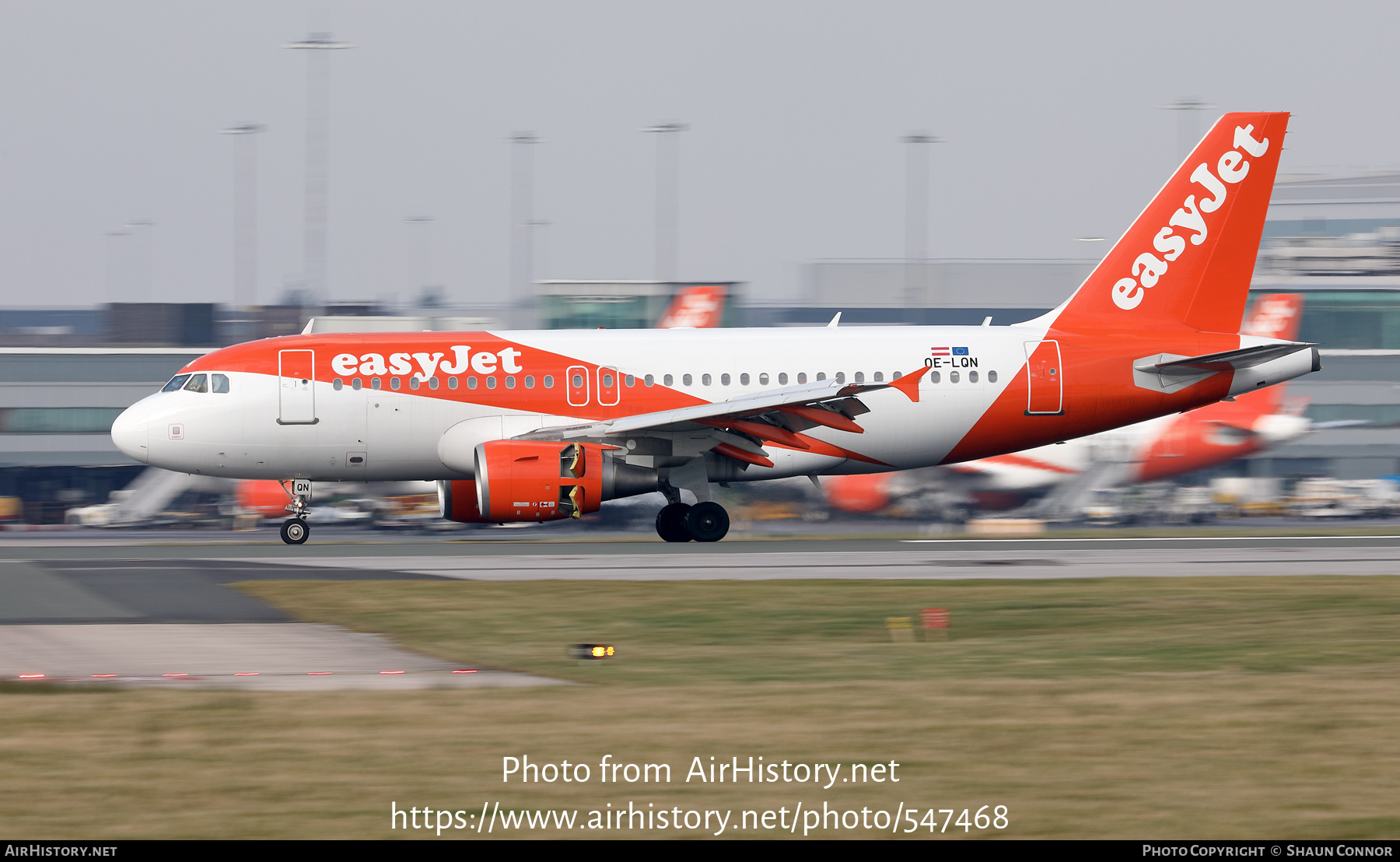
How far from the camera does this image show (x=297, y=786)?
8.23 metres

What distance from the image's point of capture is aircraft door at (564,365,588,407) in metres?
26.8

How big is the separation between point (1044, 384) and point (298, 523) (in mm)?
13994

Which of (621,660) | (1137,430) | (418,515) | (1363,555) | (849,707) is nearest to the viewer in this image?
(849,707)

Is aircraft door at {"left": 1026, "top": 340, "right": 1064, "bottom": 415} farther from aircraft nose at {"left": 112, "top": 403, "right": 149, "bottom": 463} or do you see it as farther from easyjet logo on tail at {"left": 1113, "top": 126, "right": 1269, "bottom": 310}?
aircraft nose at {"left": 112, "top": 403, "right": 149, "bottom": 463}

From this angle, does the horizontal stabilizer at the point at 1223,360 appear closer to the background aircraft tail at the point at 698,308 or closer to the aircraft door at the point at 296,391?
the aircraft door at the point at 296,391

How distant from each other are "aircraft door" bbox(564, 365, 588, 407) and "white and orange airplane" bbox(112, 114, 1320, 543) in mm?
28

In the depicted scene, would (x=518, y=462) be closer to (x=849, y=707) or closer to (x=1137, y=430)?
(x=849, y=707)

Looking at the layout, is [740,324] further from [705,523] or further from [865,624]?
[865,624]

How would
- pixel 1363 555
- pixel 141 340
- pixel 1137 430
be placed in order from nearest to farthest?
1. pixel 1363 555
2. pixel 1137 430
3. pixel 141 340

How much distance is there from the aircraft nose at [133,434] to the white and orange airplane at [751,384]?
1.7 inches

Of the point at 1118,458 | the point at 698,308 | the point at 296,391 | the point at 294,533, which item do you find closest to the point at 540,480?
the point at 296,391

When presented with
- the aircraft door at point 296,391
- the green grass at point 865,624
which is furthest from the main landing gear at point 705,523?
the green grass at point 865,624

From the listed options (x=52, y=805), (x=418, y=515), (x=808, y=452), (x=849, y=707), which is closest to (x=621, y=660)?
(x=849, y=707)
